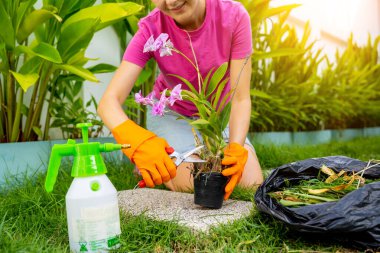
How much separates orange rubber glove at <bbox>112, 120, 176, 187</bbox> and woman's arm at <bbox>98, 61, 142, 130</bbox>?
0.10 metres

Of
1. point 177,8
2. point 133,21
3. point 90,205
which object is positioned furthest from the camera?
point 133,21

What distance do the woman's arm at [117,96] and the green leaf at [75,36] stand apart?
23cm

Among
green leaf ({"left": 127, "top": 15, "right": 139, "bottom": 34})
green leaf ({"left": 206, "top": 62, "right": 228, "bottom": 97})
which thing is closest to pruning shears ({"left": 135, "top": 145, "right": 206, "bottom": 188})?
green leaf ({"left": 206, "top": 62, "right": 228, "bottom": 97})

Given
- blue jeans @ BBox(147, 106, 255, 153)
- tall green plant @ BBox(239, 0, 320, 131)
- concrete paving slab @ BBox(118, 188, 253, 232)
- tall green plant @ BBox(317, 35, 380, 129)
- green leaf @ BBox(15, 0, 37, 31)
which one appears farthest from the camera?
tall green plant @ BBox(317, 35, 380, 129)

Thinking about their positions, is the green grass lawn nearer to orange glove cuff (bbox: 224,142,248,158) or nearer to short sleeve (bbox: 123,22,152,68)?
orange glove cuff (bbox: 224,142,248,158)

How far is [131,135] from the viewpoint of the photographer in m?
1.28

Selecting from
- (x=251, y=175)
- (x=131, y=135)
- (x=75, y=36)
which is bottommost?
(x=251, y=175)

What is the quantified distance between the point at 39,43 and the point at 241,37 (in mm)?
742

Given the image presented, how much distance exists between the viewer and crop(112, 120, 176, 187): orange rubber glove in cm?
120

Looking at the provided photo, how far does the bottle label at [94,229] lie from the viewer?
3.00 feet

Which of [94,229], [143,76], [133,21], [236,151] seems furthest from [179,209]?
[133,21]

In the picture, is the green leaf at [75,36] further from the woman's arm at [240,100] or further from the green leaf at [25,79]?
the woman's arm at [240,100]

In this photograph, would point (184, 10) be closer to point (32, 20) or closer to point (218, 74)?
point (218, 74)

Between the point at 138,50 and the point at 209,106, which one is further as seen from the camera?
the point at 138,50
